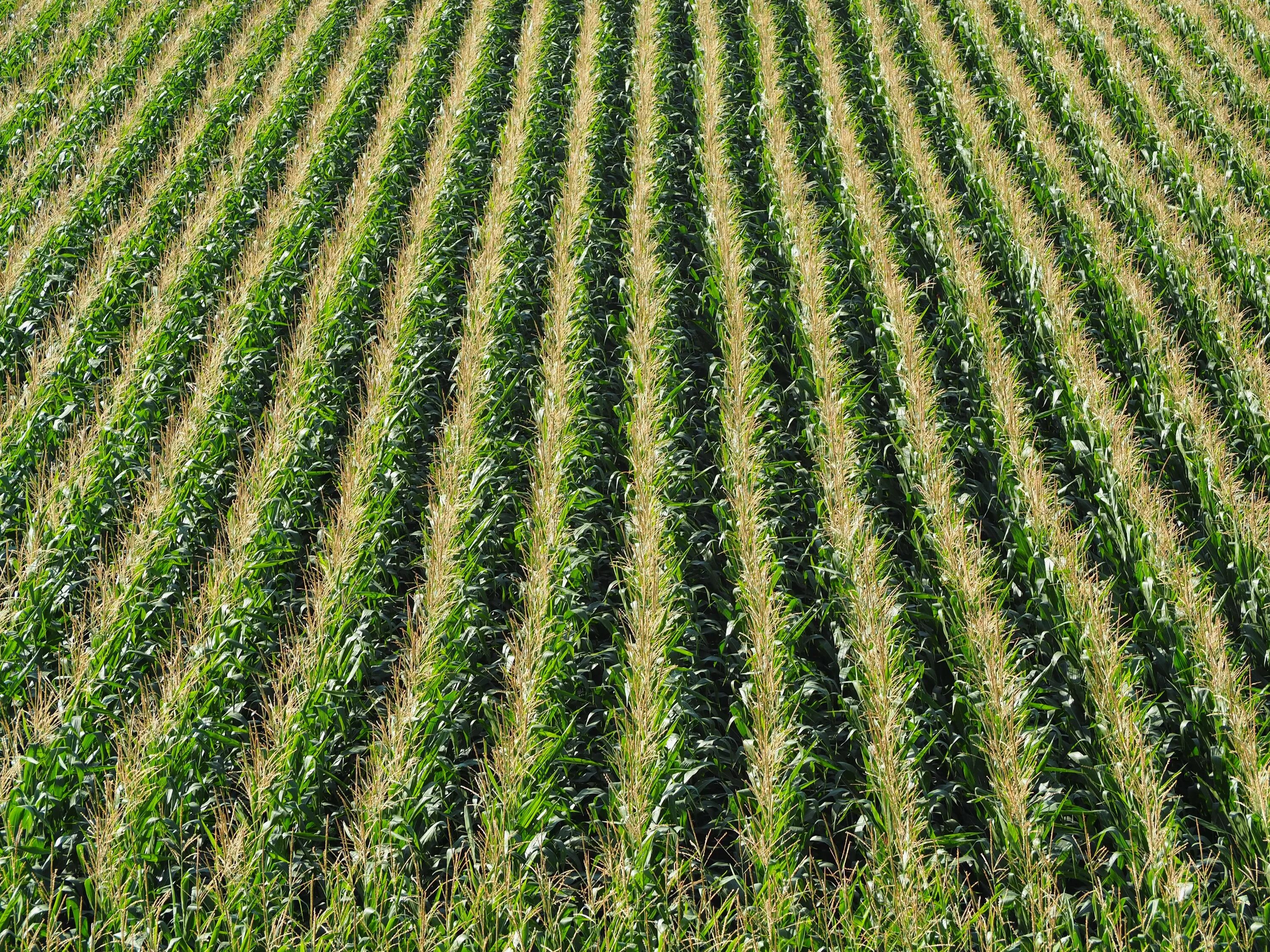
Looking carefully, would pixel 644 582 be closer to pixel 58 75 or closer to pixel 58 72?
pixel 58 75

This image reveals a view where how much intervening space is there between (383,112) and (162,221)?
2.93 metres

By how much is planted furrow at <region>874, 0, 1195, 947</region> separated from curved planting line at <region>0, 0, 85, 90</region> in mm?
9654

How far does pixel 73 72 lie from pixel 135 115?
1788mm

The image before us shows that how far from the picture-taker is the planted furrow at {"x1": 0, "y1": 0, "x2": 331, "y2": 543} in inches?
268

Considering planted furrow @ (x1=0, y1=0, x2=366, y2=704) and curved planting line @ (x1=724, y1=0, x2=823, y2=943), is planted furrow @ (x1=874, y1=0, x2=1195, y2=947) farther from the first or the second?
planted furrow @ (x1=0, y1=0, x2=366, y2=704)

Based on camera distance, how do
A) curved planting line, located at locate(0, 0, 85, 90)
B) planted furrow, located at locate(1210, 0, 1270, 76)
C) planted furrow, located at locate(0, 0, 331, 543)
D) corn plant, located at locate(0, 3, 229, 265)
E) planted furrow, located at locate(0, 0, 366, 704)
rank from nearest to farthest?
planted furrow, located at locate(0, 0, 366, 704), planted furrow, located at locate(0, 0, 331, 543), corn plant, located at locate(0, 3, 229, 265), planted furrow, located at locate(1210, 0, 1270, 76), curved planting line, located at locate(0, 0, 85, 90)

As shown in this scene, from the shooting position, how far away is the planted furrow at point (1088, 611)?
406 centimetres

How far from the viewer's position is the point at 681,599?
5.57 m

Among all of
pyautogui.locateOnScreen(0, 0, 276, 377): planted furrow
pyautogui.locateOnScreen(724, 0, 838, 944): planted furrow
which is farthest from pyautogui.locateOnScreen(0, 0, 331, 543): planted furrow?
pyautogui.locateOnScreen(724, 0, 838, 944): planted furrow

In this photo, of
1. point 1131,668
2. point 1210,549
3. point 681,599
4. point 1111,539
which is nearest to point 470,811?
point 681,599

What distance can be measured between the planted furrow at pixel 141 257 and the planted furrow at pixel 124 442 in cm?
6

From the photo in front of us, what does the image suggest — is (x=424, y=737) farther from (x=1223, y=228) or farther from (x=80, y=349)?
(x=1223, y=228)

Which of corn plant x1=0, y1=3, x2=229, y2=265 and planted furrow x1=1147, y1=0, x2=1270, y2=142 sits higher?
corn plant x1=0, y1=3, x2=229, y2=265

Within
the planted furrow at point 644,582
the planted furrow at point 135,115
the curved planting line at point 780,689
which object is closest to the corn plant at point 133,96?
the planted furrow at point 135,115
